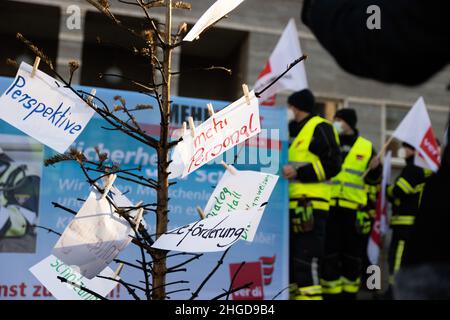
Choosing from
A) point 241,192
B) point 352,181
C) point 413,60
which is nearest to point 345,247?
point 352,181

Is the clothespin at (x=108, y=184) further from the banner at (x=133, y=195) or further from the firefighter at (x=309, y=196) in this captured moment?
the firefighter at (x=309, y=196)

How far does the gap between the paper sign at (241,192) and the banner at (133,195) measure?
1.28m

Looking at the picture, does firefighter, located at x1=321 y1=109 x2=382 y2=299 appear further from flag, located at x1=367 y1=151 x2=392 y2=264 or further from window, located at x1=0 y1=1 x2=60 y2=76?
window, located at x1=0 y1=1 x2=60 y2=76

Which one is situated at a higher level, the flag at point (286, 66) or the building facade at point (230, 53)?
the building facade at point (230, 53)

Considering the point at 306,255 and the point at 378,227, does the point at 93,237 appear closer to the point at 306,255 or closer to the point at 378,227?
the point at 306,255

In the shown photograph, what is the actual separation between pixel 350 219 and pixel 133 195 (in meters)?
2.68

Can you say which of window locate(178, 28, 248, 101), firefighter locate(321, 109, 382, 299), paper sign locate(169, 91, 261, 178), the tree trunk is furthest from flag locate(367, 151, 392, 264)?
the tree trunk

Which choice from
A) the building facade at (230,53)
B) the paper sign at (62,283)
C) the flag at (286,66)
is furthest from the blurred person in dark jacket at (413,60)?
the building facade at (230,53)

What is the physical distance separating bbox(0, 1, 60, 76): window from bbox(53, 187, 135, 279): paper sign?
8.52m

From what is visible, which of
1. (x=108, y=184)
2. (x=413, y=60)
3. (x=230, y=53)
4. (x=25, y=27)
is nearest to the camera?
(x=413, y=60)

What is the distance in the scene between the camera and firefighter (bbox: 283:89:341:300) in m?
5.27

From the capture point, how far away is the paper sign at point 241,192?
271cm

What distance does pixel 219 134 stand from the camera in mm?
2705
